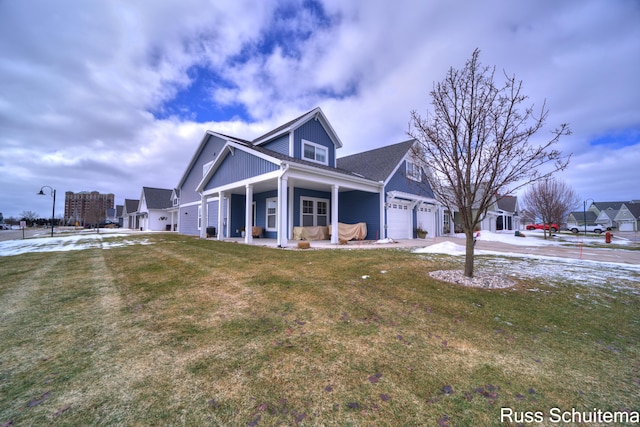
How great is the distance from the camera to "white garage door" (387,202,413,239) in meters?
15.9

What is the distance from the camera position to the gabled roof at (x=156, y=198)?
112 feet

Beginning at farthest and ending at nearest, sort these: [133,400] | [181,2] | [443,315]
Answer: [181,2], [443,315], [133,400]

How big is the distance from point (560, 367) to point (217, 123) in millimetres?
26505

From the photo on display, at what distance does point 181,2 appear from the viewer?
28.8ft

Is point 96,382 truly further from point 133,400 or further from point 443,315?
point 443,315

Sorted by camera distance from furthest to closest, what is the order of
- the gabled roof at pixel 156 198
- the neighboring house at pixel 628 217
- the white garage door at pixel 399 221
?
the neighboring house at pixel 628 217, the gabled roof at pixel 156 198, the white garage door at pixel 399 221

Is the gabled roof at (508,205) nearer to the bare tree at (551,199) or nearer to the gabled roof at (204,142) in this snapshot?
the bare tree at (551,199)

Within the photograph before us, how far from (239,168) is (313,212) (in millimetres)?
5043

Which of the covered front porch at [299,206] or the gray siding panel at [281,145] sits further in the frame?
the gray siding panel at [281,145]

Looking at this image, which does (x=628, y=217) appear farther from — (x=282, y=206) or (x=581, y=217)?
(x=282, y=206)

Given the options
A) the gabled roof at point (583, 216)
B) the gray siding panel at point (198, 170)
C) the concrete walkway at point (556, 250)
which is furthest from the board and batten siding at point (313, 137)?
the gabled roof at point (583, 216)

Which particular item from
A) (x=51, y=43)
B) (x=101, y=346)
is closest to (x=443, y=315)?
(x=101, y=346)

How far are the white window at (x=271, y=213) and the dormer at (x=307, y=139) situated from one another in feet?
10.1

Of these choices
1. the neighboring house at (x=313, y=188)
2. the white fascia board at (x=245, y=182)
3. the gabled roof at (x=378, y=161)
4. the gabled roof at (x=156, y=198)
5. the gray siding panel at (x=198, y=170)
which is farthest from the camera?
the gabled roof at (x=156, y=198)
